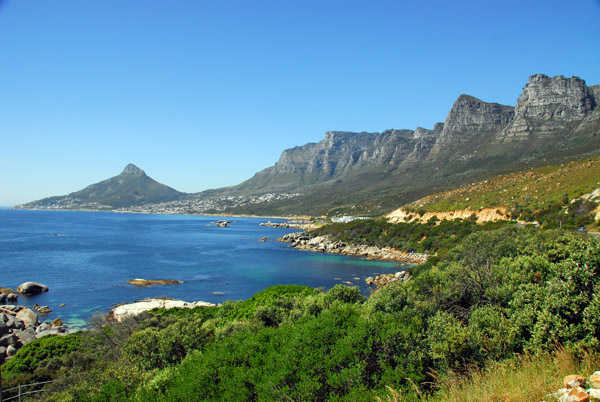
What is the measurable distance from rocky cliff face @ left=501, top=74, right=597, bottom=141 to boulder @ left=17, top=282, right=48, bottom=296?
525ft

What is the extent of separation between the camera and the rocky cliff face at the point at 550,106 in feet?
470

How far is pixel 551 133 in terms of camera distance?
5369 inches

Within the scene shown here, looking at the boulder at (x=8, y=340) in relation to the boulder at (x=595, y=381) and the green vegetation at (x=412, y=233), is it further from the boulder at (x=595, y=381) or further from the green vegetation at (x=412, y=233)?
the green vegetation at (x=412, y=233)

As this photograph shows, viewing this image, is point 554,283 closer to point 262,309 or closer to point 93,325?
Result: point 262,309

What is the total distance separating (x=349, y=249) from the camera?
2923 inches

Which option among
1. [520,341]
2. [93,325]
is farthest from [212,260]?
[520,341]

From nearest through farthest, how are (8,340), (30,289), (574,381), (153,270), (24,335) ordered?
(574,381) < (8,340) < (24,335) < (30,289) < (153,270)

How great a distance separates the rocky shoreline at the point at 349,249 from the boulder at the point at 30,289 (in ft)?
165

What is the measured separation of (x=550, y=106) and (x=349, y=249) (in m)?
136

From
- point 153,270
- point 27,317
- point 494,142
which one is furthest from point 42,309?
point 494,142

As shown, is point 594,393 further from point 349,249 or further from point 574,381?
point 349,249

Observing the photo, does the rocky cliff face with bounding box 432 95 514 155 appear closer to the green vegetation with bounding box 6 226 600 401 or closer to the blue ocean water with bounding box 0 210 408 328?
the blue ocean water with bounding box 0 210 408 328

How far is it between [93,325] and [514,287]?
2717 centimetres

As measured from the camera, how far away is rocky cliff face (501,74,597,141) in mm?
143250
